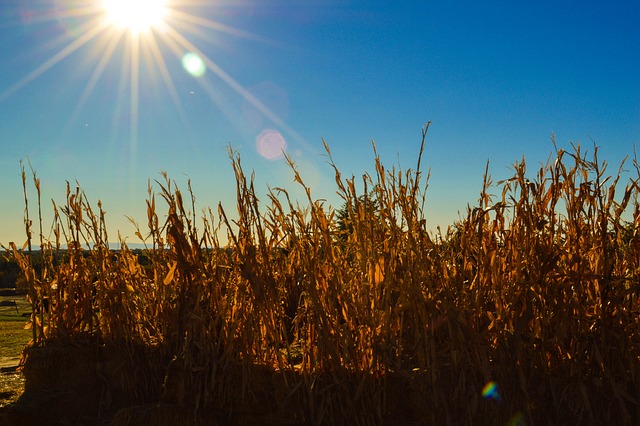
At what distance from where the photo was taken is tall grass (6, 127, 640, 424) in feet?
6.30

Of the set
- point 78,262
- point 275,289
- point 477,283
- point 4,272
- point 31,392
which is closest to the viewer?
point 477,283

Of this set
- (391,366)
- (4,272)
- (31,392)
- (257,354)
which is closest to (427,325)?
(391,366)

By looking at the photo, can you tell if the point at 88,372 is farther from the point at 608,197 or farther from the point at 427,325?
the point at 608,197

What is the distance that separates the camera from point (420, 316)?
6.50 ft

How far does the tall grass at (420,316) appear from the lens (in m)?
1.92

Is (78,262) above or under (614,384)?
above

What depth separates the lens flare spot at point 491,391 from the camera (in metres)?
1.89

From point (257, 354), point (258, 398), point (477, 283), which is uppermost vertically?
point (477, 283)

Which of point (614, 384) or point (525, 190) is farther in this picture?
point (525, 190)

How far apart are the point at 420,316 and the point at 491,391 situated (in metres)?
0.37

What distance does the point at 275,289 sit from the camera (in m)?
2.22

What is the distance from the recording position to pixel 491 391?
1.90 metres

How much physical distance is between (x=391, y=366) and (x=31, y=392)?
1747 mm

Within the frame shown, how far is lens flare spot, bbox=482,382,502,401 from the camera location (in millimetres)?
1895
